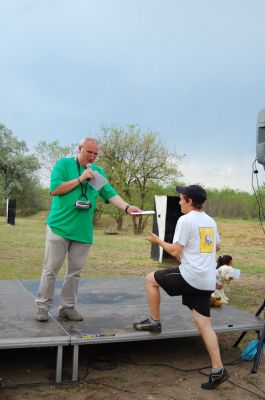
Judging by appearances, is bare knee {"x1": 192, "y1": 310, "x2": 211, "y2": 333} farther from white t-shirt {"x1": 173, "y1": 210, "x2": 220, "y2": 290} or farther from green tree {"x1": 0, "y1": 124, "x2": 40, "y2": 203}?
green tree {"x1": 0, "y1": 124, "x2": 40, "y2": 203}

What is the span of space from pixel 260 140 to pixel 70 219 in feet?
10.2

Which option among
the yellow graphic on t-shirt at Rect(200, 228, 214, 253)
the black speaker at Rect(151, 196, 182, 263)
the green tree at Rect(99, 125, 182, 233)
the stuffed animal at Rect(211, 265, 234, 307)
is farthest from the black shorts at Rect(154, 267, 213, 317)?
the green tree at Rect(99, 125, 182, 233)

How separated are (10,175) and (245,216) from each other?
27644mm

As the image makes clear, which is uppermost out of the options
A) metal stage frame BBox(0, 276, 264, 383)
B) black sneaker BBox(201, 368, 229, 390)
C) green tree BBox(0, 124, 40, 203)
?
green tree BBox(0, 124, 40, 203)

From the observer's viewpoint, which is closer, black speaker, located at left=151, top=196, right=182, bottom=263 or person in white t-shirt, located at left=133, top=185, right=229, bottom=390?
person in white t-shirt, located at left=133, top=185, right=229, bottom=390

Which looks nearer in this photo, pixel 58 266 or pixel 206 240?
pixel 206 240

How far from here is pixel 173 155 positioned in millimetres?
31344

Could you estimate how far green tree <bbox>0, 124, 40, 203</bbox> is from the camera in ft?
171

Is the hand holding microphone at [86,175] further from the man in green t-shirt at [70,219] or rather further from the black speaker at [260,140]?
the black speaker at [260,140]

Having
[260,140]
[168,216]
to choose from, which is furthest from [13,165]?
[260,140]

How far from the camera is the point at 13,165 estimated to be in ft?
171

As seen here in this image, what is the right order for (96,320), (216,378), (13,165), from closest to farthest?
1. (216,378)
2. (96,320)
3. (13,165)

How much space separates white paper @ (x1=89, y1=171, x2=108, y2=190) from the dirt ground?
6.14 ft

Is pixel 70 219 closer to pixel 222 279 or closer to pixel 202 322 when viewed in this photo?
pixel 202 322
